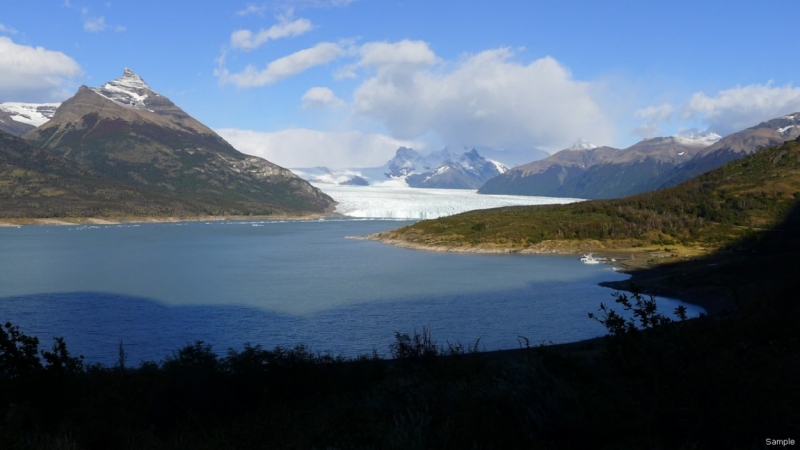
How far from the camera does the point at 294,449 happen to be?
24.0ft

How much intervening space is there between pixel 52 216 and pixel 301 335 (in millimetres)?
135909

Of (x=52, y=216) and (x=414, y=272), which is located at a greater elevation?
(x=52, y=216)

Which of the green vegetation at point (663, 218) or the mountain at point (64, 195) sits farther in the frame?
the mountain at point (64, 195)

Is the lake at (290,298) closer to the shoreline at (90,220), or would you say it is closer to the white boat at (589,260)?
the white boat at (589,260)

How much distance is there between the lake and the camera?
27.8 m

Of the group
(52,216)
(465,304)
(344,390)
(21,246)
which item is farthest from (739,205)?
(52,216)

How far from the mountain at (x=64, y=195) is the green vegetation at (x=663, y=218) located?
88334 mm

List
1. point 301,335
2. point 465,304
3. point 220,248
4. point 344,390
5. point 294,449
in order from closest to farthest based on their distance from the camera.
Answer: point 294,449, point 344,390, point 301,335, point 465,304, point 220,248

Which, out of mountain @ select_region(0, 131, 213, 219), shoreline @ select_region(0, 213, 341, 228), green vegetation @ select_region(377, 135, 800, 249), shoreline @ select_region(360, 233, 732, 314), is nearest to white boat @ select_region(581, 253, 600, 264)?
shoreline @ select_region(360, 233, 732, 314)

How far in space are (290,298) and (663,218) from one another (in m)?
60.6

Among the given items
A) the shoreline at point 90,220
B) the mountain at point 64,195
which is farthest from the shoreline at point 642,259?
the mountain at point 64,195

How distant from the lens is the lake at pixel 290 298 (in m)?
27.8

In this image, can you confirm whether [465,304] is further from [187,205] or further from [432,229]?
[187,205]

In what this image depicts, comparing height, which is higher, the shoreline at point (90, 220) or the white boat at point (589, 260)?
the shoreline at point (90, 220)
